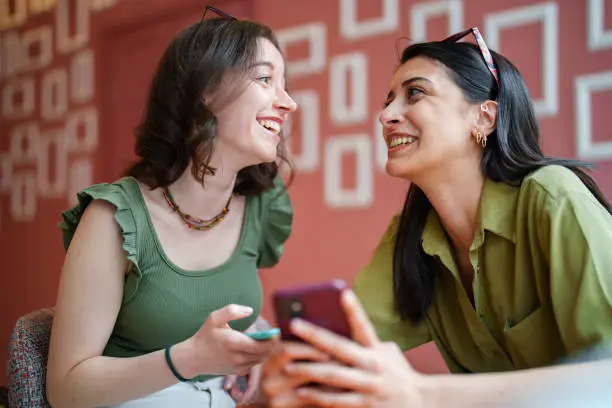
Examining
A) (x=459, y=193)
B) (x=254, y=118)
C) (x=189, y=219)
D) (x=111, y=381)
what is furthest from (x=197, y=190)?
(x=459, y=193)

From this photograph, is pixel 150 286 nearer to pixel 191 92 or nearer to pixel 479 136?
pixel 191 92

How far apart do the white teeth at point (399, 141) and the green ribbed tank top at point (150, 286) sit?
1.57ft

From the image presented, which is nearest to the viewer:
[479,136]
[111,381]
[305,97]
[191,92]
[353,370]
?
[353,370]

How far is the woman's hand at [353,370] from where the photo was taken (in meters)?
0.78

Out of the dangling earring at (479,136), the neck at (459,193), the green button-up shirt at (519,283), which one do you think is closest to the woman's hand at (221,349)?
the green button-up shirt at (519,283)

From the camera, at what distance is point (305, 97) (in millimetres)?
3117

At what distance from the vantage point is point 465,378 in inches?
33.8

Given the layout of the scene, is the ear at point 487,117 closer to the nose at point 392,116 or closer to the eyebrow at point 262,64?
the nose at point 392,116

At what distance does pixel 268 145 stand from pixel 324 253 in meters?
1.72

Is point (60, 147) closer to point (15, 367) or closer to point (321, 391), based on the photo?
→ point (15, 367)

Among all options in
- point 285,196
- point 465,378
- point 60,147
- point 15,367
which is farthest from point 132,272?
point 60,147

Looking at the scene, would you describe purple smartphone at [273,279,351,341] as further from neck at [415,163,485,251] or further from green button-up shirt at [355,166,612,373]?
neck at [415,163,485,251]

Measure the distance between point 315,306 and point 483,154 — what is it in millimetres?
669

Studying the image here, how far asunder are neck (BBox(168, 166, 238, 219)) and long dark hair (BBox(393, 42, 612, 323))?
0.46 m
